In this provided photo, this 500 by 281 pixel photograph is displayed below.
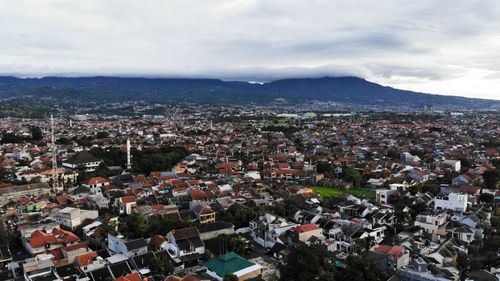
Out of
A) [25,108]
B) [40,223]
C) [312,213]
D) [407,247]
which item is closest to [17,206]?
[40,223]

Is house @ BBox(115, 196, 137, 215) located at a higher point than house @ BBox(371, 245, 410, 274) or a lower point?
lower

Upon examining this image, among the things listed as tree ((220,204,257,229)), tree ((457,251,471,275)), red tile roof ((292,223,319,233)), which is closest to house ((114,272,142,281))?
tree ((220,204,257,229))

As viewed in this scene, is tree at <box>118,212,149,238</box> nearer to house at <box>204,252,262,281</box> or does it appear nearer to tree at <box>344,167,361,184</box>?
house at <box>204,252,262,281</box>

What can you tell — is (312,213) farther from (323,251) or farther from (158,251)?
(158,251)

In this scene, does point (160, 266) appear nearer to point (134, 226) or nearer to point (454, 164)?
point (134, 226)

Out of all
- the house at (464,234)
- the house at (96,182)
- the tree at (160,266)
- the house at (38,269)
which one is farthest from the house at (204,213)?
the house at (464,234)

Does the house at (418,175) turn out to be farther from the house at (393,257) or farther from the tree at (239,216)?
the tree at (239,216)
